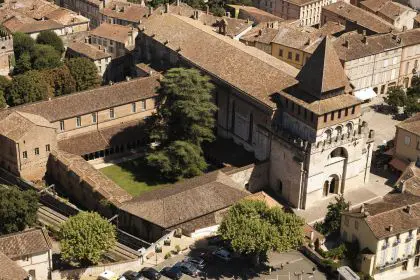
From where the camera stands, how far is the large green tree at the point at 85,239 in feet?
228

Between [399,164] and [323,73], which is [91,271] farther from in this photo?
[399,164]

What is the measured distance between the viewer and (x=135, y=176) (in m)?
89.5

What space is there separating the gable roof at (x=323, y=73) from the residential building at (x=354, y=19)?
1588 inches

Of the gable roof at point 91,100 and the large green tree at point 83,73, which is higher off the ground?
the gable roof at point 91,100

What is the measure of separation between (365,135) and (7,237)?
42.6 m

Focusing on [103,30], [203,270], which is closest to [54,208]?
[203,270]

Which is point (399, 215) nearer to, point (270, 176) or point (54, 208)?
point (270, 176)

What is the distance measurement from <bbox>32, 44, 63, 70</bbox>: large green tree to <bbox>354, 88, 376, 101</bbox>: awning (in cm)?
4581

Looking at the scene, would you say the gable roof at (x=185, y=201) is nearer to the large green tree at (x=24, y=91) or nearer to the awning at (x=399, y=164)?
the awning at (x=399, y=164)

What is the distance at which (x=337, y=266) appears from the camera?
7250 cm

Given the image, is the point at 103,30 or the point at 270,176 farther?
the point at 103,30

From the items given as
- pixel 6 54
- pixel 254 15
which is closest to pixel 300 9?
pixel 254 15

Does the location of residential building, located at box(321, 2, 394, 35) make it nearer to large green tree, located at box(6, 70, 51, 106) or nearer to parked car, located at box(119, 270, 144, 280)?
large green tree, located at box(6, 70, 51, 106)

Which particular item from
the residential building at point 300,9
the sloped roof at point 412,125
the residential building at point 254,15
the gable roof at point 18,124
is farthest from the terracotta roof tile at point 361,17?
the gable roof at point 18,124
